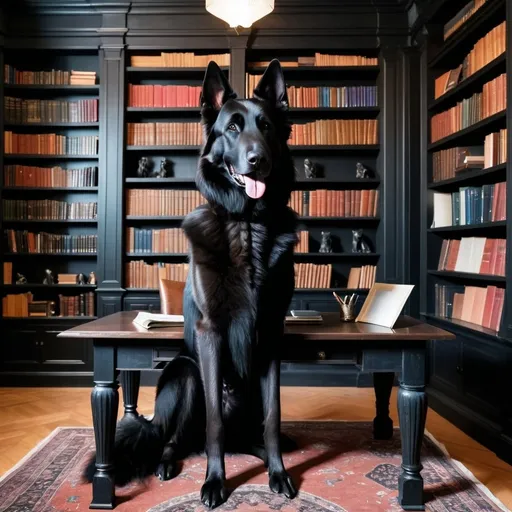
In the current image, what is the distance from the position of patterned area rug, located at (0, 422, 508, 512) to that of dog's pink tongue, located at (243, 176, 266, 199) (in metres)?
1.04

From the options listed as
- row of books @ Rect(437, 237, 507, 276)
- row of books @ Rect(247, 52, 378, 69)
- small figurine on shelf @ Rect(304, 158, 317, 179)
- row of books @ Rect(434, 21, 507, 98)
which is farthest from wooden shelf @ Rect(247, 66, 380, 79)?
row of books @ Rect(437, 237, 507, 276)

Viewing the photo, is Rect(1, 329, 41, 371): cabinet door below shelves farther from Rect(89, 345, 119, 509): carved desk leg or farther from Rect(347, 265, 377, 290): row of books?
Rect(347, 265, 377, 290): row of books

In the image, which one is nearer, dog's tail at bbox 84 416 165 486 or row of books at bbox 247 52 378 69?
dog's tail at bbox 84 416 165 486

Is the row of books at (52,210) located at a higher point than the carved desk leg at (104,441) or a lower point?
higher

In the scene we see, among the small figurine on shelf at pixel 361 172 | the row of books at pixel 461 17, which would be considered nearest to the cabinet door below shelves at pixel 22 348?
the small figurine on shelf at pixel 361 172

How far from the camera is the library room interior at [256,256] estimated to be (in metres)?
1.58

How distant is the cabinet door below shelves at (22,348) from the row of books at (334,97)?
2.63 metres

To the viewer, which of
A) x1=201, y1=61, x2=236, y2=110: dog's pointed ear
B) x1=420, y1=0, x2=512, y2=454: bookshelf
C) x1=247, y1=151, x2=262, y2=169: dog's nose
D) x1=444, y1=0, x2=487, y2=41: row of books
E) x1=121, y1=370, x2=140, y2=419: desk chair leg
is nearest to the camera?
x1=247, y1=151, x2=262, y2=169: dog's nose

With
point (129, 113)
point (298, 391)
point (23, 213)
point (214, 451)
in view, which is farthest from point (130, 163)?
point (214, 451)

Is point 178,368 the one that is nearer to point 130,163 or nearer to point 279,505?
point 279,505

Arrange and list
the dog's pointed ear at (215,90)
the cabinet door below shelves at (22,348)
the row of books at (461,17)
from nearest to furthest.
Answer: the dog's pointed ear at (215,90) < the row of books at (461,17) < the cabinet door below shelves at (22,348)

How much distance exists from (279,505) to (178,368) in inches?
22.8

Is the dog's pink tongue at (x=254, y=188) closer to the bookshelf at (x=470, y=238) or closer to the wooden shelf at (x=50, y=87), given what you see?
→ the bookshelf at (x=470, y=238)

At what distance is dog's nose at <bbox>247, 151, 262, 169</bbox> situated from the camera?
1.42m
